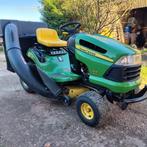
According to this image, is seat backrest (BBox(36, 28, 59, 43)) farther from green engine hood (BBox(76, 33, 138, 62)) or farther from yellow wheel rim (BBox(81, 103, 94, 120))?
yellow wheel rim (BBox(81, 103, 94, 120))

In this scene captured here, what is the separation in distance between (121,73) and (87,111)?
70 centimetres

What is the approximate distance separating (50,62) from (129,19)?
851 centimetres

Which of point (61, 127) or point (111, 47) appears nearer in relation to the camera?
point (111, 47)

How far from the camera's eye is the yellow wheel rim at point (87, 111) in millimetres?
3174

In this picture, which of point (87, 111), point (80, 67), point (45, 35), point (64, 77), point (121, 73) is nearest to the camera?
point (121, 73)

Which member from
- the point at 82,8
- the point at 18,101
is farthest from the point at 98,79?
the point at 82,8

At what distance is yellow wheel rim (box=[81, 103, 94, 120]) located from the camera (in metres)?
3.17

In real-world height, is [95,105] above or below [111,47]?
below

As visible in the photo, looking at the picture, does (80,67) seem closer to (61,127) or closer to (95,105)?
(95,105)

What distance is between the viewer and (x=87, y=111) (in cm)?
324

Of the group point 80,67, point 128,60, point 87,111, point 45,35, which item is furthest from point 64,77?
point 128,60

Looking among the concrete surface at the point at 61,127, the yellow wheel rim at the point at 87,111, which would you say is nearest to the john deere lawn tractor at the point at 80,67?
the yellow wheel rim at the point at 87,111

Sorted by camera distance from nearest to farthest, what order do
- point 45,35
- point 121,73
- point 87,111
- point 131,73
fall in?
point 121,73 < point 131,73 < point 87,111 < point 45,35

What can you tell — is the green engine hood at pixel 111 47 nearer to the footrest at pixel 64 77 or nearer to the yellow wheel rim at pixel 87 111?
the footrest at pixel 64 77
